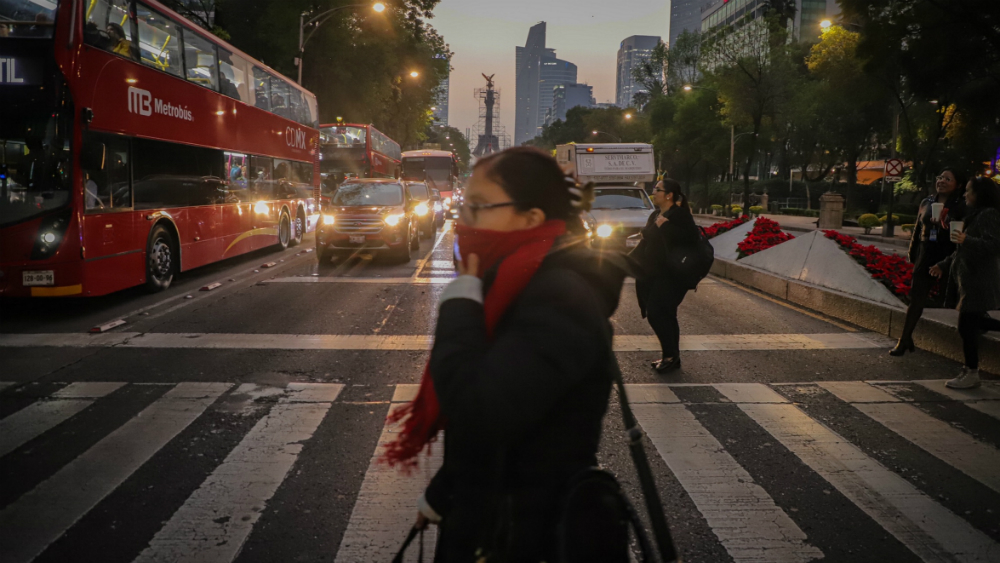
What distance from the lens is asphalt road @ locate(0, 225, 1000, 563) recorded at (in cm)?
374

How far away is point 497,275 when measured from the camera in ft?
5.64

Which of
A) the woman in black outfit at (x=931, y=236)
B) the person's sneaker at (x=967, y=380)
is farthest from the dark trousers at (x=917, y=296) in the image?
the person's sneaker at (x=967, y=380)

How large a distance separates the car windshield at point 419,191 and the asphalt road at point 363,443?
16078 millimetres

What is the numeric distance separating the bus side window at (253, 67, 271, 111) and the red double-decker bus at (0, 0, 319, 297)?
1.08 metres

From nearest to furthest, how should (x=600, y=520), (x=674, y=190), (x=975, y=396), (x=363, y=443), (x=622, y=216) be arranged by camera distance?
(x=600, y=520) → (x=363, y=443) → (x=975, y=396) → (x=674, y=190) → (x=622, y=216)

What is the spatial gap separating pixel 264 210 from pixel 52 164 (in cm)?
875

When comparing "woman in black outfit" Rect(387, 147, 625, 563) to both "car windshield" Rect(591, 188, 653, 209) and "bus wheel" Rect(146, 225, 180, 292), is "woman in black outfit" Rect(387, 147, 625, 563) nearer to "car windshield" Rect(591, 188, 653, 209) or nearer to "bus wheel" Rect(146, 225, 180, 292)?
"bus wheel" Rect(146, 225, 180, 292)

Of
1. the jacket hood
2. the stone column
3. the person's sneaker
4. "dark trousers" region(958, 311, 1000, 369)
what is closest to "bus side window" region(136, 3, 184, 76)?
"dark trousers" region(958, 311, 1000, 369)

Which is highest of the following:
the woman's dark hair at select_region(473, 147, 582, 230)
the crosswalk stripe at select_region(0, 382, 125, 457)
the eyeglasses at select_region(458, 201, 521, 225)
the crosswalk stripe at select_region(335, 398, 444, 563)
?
the woman's dark hair at select_region(473, 147, 582, 230)

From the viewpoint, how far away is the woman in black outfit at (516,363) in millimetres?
1646

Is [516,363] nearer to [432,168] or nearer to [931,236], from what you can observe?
[931,236]

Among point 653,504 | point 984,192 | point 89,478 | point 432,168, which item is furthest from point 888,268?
point 432,168

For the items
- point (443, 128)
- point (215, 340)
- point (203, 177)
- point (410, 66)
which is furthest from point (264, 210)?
point (443, 128)

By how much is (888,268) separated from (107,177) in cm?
1037
